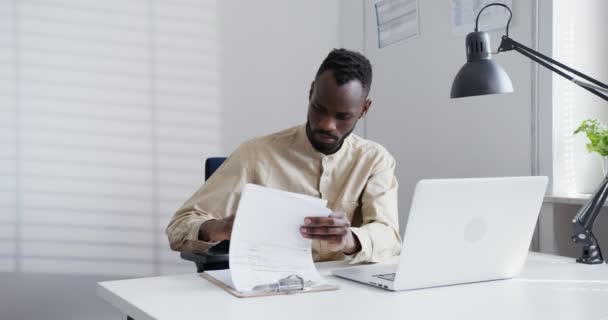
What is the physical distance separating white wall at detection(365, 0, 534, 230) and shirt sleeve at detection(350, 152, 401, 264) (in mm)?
700

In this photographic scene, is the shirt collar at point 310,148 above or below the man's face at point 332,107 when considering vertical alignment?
below

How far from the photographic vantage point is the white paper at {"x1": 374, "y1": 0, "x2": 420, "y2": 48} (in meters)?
2.73

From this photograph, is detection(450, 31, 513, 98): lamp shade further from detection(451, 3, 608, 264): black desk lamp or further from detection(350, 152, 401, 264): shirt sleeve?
detection(350, 152, 401, 264): shirt sleeve

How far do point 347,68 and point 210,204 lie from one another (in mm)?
494

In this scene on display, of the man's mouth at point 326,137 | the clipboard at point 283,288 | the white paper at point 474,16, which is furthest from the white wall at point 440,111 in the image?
the clipboard at point 283,288

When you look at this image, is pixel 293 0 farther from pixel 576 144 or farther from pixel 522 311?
pixel 522 311

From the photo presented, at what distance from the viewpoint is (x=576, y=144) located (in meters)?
2.14

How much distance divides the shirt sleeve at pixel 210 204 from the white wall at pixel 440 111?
1.05 metres

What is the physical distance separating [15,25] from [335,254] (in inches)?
65.7

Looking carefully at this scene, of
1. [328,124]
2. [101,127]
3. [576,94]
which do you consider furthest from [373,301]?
[101,127]

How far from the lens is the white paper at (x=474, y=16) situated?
Result: 7.43 feet

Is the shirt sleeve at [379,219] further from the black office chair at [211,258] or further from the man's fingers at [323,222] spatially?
the black office chair at [211,258]

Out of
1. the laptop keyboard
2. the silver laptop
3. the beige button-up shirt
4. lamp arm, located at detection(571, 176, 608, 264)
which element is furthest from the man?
lamp arm, located at detection(571, 176, 608, 264)

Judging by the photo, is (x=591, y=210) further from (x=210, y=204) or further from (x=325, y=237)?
(x=210, y=204)
